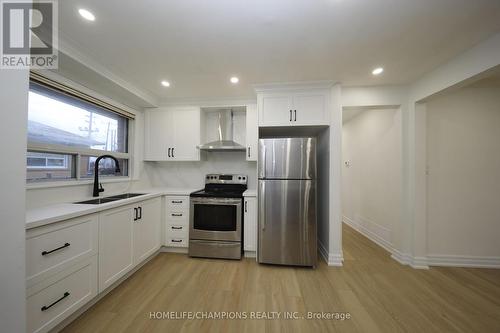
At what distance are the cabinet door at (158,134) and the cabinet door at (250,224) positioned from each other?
1.62 metres

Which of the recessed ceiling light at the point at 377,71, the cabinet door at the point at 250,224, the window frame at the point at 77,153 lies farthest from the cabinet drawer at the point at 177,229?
the recessed ceiling light at the point at 377,71

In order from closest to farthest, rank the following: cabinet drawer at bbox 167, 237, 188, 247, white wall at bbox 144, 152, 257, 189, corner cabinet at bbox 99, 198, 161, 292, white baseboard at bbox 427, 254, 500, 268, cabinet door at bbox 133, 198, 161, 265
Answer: corner cabinet at bbox 99, 198, 161, 292, cabinet door at bbox 133, 198, 161, 265, white baseboard at bbox 427, 254, 500, 268, cabinet drawer at bbox 167, 237, 188, 247, white wall at bbox 144, 152, 257, 189

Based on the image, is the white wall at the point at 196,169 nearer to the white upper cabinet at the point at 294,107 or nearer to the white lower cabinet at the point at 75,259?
the white upper cabinet at the point at 294,107

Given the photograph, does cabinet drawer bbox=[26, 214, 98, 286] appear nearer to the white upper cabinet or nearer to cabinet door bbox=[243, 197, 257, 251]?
cabinet door bbox=[243, 197, 257, 251]

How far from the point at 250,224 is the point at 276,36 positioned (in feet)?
7.23

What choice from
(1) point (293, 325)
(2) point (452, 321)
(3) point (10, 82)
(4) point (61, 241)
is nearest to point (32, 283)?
(4) point (61, 241)

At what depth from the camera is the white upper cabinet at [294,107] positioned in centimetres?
242

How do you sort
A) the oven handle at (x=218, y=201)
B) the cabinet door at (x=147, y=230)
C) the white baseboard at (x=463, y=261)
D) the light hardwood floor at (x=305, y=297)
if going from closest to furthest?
the light hardwood floor at (x=305, y=297), the cabinet door at (x=147, y=230), the white baseboard at (x=463, y=261), the oven handle at (x=218, y=201)

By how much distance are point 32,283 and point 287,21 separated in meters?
2.59

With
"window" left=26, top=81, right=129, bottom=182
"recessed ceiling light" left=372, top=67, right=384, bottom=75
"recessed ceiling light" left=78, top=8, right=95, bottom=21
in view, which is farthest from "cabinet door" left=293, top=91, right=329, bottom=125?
"window" left=26, top=81, right=129, bottom=182

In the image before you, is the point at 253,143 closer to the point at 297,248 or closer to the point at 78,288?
the point at 297,248

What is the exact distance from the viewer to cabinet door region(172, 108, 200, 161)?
2.96 metres

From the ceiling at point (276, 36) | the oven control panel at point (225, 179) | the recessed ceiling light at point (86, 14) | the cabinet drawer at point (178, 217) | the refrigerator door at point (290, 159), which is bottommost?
the cabinet drawer at point (178, 217)

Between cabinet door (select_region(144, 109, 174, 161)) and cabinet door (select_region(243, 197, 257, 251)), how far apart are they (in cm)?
A: 162
